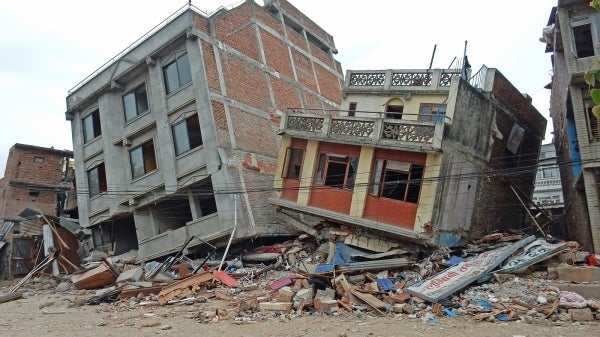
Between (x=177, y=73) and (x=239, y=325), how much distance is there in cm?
1289

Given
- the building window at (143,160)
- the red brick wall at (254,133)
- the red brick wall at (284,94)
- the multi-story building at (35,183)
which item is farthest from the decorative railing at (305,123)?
the multi-story building at (35,183)

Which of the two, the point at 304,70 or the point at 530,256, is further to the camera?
the point at 304,70

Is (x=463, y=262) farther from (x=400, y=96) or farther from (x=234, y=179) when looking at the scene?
(x=234, y=179)

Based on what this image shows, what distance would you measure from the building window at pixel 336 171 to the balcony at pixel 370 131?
2.18 ft

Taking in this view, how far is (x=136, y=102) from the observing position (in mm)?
21000

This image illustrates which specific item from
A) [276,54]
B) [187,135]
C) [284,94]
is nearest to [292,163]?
[187,135]

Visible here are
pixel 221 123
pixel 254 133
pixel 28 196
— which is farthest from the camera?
pixel 28 196

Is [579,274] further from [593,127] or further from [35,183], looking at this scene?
[35,183]

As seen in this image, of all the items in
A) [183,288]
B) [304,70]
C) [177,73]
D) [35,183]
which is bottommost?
[183,288]

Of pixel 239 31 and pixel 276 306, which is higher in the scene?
pixel 239 31

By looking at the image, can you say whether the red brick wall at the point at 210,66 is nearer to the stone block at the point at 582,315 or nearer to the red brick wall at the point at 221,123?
the red brick wall at the point at 221,123

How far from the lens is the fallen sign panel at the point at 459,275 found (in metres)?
10.4

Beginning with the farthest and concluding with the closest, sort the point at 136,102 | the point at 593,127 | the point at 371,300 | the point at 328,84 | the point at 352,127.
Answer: the point at 328,84 → the point at 136,102 → the point at 352,127 → the point at 593,127 → the point at 371,300

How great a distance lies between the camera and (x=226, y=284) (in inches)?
534
